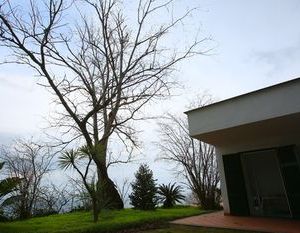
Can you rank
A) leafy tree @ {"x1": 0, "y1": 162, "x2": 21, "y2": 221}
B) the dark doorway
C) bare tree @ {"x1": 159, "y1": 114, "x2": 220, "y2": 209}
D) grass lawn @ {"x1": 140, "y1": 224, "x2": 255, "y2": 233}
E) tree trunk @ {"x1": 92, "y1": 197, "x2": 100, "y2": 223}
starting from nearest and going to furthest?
grass lawn @ {"x1": 140, "y1": 224, "x2": 255, "y2": 233}
tree trunk @ {"x1": 92, "y1": 197, "x2": 100, "y2": 223}
leafy tree @ {"x1": 0, "y1": 162, "x2": 21, "y2": 221}
the dark doorway
bare tree @ {"x1": 159, "y1": 114, "x2": 220, "y2": 209}

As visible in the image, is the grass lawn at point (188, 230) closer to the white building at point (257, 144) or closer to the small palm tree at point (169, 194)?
the white building at point (257, 144)

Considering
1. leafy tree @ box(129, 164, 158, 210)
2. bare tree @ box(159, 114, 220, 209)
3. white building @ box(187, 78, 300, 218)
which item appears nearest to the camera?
white building @ box(187, 78, 300, 218)

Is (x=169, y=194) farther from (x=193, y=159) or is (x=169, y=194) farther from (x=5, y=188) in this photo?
(x=5, y=188)

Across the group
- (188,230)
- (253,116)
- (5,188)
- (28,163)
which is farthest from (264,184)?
(28,163)

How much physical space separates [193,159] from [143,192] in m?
3.87

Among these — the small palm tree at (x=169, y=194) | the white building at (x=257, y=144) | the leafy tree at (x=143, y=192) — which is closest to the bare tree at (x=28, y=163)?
the leafy tree at (x=143, y=192)

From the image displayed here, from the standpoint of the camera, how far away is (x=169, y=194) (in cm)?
1428

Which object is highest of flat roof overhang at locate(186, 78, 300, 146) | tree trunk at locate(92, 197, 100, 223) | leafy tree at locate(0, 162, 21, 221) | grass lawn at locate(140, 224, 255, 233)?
flat roof overhang at locate(186, 78, 300, 146)

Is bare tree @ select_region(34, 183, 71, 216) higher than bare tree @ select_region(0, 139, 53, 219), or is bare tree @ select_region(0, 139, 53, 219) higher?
bare tree @ select_region(0, 139, 53, 219)

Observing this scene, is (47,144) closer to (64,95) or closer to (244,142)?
(64,95)

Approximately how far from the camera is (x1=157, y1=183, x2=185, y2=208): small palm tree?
555 inches

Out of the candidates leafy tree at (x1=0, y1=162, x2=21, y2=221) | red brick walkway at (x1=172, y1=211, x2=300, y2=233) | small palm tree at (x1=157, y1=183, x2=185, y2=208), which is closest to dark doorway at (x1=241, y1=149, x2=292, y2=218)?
red brick walkway at (x1=172, y1=211, x2=300, y2=233)

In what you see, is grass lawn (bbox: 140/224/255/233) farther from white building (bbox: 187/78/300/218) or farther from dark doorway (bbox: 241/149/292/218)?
dark doorway (bbox: 241/149/292/218)

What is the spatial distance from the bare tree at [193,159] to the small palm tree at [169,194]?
841 mm
